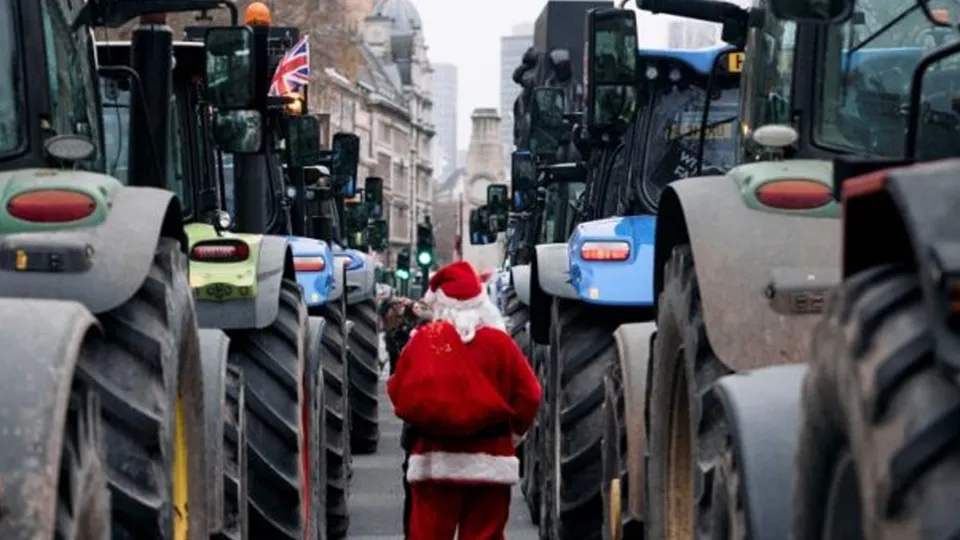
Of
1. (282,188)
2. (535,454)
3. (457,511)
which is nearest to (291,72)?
(282,188)

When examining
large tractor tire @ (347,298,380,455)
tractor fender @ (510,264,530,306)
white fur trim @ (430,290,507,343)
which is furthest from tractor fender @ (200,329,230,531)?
large tractor tire @ (347,298,380,455)

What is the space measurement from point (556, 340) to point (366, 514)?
4.81m

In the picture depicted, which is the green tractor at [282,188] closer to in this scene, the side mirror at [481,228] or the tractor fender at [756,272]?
the tractor fender at [756,272]

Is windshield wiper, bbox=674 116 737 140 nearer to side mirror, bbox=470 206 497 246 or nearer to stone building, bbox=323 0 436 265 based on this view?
side mirror, bbox=470 206 497 246

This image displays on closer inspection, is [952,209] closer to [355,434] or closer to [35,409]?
[35,409]

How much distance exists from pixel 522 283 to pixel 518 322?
1137mm

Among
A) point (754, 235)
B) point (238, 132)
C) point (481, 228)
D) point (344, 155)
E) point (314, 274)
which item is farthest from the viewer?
point (481, 228)

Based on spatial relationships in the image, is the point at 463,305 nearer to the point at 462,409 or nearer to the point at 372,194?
the point at 462,409

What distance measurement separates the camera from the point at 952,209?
406 cm

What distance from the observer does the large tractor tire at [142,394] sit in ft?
20.9

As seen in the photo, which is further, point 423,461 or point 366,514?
point 366,514

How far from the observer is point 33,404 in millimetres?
5273

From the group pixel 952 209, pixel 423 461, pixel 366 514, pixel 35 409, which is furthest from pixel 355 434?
pixel 952 209

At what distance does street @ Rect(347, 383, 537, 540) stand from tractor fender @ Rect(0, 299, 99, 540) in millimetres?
10063
